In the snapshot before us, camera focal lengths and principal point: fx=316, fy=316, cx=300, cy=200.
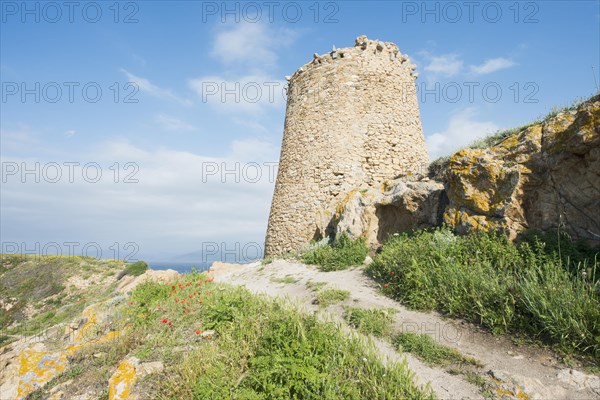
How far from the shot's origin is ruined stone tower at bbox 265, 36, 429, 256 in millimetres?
14586

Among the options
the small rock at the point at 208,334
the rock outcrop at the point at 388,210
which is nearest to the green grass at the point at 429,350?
the small rock at the point at 208,334

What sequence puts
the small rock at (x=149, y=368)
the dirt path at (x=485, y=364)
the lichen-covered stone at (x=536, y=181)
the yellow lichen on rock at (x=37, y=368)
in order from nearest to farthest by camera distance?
1. the dirt path at (x=485, y=364)
2. the small rock at (x=149, y=368)
3. the yellow lichen on rock at (x=37, y=368)
4. the lichen-covered stone at (x=536, y=181)

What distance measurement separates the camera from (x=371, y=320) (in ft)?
18.5

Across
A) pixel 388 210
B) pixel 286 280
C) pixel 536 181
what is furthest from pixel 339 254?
pixel 536 181

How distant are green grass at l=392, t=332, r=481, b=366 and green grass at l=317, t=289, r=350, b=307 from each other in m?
2.00

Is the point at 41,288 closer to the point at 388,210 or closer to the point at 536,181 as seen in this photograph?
the point at 388,210

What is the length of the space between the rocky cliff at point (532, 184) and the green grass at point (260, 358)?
16.1ft

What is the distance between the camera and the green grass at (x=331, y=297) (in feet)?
22.9

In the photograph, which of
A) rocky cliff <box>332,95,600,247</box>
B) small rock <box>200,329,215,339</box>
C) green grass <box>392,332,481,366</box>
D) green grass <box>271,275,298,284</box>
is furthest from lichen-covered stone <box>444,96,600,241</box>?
small rock <box>200,329,215,339</box>

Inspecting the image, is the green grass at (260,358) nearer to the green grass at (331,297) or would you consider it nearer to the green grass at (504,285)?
the green grass at (331,297)

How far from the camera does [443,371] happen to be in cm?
421

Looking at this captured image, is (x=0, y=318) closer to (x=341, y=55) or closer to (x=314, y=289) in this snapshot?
(x=314, y=289)

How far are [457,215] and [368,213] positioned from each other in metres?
3.88

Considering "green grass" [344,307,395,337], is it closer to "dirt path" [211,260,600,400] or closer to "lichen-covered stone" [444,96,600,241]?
"dirt path" [211,260,600,400]
